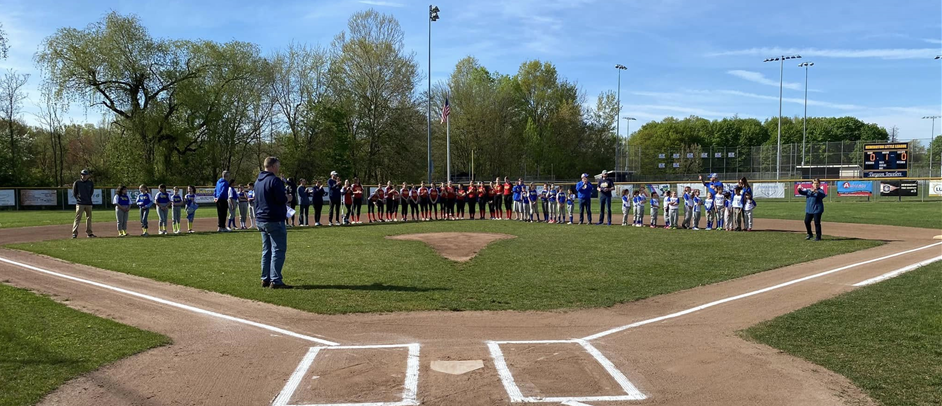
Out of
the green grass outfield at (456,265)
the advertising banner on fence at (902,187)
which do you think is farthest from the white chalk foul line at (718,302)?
the advertising banner on fence at (902,187)

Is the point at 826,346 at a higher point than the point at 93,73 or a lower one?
lower

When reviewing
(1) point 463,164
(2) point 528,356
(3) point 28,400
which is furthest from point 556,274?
(1) point 463,164

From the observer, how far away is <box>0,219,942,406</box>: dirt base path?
14.9 feet

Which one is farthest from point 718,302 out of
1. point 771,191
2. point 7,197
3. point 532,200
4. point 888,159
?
point 888,159

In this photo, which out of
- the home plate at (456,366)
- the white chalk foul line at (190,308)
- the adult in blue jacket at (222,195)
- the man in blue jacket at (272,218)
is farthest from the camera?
the adult in blue jacket at (222,195)

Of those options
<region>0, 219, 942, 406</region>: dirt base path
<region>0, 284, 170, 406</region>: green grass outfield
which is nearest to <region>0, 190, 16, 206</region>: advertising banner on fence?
<region>0, 219, 942, 406</region>: dirt base path

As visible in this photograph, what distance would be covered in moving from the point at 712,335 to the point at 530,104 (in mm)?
64976

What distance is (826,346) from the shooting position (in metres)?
5.86

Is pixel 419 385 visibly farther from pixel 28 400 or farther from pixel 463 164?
pixel 463 164

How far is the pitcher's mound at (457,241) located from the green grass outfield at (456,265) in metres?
0.38

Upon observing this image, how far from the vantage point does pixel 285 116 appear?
5069 cm

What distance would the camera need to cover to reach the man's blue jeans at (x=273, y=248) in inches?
356

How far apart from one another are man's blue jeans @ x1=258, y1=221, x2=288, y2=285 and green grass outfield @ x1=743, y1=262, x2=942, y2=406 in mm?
6921

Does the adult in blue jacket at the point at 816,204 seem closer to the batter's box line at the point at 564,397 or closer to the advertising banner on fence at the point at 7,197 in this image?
the batter's box line at the point at 564,397
